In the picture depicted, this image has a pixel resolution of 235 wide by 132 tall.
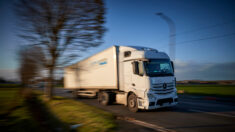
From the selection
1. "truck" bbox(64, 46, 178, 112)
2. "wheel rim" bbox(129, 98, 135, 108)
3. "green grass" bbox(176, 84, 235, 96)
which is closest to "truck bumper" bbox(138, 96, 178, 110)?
"truck" bbox(64, 46, 178, 112)

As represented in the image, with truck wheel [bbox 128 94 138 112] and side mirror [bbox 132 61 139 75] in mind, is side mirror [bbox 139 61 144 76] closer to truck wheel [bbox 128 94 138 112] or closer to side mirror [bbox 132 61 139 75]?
side mirror [bbox 132 61 139 75]

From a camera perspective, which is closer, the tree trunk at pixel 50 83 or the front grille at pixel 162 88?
the front grille at pixel 162 88

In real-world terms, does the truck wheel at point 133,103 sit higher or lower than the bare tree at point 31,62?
lower

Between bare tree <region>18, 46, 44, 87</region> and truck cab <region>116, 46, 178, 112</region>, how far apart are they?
496 cm

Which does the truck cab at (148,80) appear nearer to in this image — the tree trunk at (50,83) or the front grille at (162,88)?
the front grille at (162,88)

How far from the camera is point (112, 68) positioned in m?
8.85

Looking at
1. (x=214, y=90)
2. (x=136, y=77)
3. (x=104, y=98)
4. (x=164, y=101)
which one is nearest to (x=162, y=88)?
(x=164, y=101)

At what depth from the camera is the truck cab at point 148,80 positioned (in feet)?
21.9

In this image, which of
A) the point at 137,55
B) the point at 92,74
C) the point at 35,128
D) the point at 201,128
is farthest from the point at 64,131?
the point at 92,74

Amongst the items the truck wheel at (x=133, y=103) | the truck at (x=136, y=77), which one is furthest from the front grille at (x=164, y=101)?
the truck wheel at (x=133, y=103)

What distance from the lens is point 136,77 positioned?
7270mm

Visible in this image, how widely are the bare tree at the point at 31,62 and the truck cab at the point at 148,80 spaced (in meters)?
4.96

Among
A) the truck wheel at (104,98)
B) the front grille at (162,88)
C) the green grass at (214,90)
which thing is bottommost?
the green grass at (214,90)

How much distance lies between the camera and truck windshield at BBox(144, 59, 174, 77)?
271 inches
